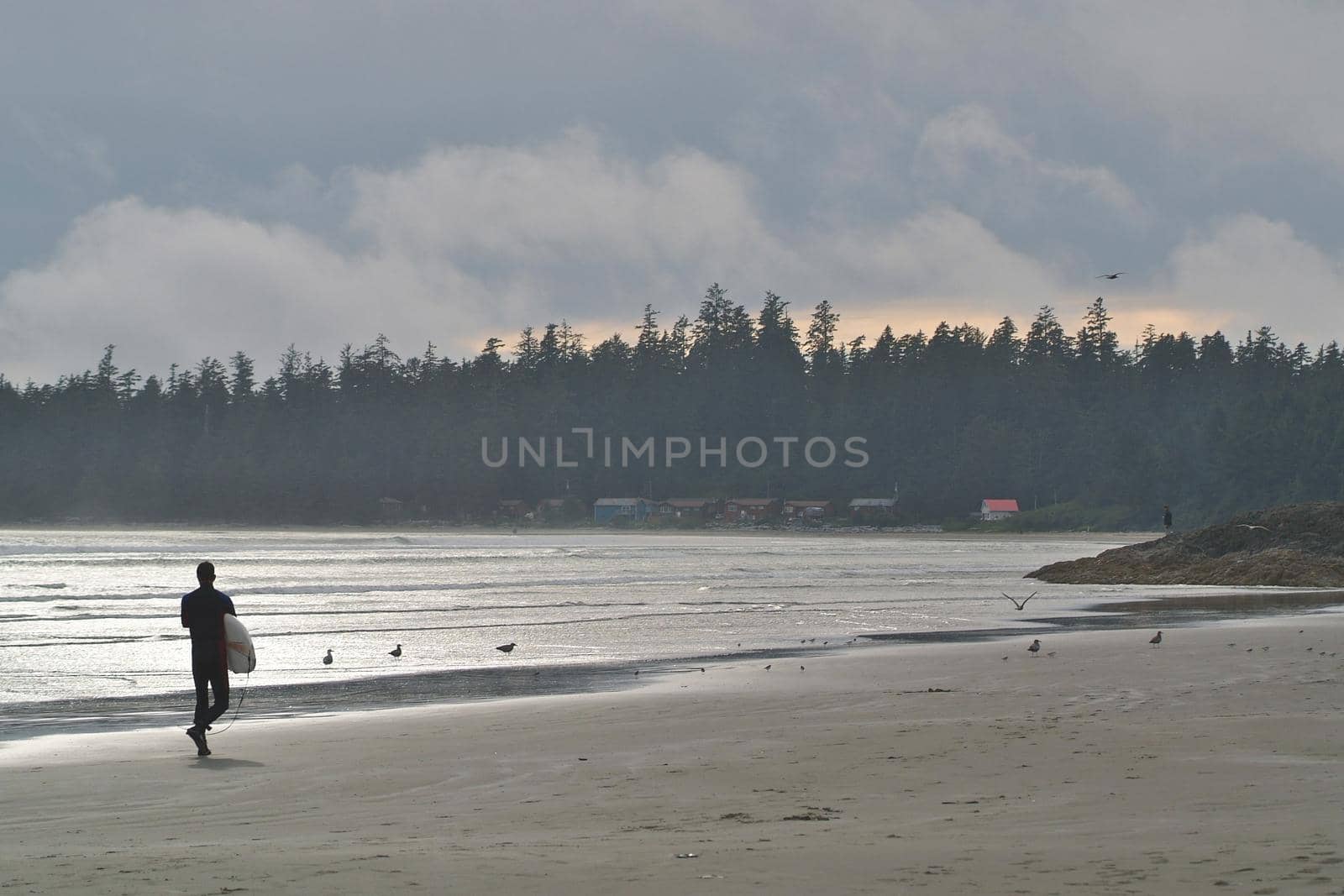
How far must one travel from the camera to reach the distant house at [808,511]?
16812cm

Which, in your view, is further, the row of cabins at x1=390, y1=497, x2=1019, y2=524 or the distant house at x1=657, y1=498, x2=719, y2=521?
the distant house at x1=657, y1=498, x2=719, y2=521

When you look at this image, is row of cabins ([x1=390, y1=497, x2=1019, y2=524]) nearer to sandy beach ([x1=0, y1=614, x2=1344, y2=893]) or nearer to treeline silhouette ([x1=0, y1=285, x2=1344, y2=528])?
treeline silhouette ([x1=0, y1=285, x2=1344, y2=528])

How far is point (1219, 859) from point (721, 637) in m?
17.7

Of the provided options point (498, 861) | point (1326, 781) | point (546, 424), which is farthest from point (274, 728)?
point (546, 424)

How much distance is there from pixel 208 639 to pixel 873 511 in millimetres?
154003

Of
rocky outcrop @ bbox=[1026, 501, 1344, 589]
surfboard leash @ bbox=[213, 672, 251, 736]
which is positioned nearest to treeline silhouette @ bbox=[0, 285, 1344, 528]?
rocky outcrop @ bbox=[1026, 501, 1344, 589]

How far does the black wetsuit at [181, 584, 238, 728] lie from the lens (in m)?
12.1

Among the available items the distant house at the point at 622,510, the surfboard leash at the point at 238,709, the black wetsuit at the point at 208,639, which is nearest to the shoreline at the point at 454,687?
the surfboard leash at the point at 238,709

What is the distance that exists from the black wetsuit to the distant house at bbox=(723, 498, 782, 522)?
156856 millimetres

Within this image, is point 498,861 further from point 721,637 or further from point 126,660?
point 721,637

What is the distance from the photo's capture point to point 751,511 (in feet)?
562

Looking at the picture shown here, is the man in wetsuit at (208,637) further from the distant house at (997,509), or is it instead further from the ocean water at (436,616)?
the distant house at (997,509)

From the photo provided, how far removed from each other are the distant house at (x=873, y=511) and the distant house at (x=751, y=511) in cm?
1017

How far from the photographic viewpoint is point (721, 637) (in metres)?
24.2
